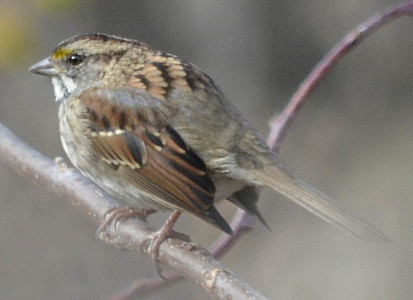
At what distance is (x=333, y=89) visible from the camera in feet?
25.4

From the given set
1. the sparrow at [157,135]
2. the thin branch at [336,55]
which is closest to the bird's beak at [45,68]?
the sparrow at [157,135]

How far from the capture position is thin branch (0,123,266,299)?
86.9 inches

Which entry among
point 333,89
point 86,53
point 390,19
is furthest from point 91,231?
point 390,19

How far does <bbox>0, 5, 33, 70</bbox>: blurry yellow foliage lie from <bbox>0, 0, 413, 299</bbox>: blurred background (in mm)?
1696

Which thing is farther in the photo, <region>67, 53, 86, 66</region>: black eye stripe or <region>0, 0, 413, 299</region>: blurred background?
<region>0, 0, 413, 299</region>: blurred background

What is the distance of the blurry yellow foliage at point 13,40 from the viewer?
4.21 m

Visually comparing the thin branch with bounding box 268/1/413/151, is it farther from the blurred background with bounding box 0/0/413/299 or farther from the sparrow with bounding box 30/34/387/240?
the blurred background with bounding box 0/0/413/299

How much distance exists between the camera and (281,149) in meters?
7.35

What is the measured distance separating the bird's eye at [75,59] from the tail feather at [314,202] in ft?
2.82

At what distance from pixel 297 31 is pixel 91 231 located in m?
2.51

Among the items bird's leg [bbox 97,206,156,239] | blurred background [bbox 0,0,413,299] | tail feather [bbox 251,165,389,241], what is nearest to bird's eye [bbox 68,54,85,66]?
bird's leg [bbox 97,206,156,239]

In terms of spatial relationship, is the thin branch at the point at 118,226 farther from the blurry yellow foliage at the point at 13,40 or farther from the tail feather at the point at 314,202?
the blurry yellow foliage at the point at 13,40

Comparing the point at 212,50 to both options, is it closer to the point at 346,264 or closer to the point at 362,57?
the point at 362,57

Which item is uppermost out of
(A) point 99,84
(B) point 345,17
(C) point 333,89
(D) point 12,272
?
(A) point 99,84
